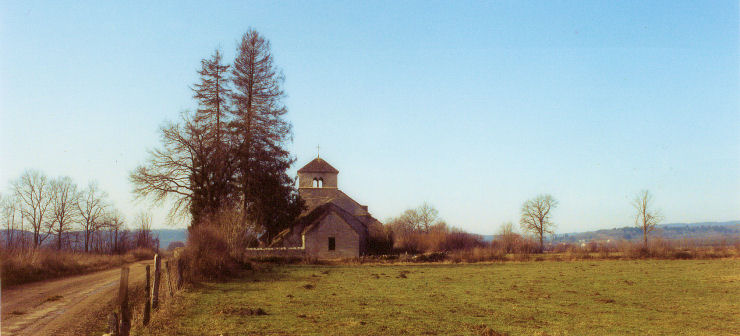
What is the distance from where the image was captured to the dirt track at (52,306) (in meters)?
11.5

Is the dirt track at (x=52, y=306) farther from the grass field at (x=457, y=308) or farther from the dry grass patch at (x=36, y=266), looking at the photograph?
the grass field at (x=457, y=308)

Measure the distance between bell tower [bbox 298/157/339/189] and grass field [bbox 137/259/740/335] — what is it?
41.7 metres

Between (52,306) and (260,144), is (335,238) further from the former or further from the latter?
(52,306)

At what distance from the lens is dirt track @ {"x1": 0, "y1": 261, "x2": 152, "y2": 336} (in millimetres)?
11523

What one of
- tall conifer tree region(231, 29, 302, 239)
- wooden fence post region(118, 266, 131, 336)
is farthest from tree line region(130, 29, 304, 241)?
wooden fence post region(118, 266, 131, 336)

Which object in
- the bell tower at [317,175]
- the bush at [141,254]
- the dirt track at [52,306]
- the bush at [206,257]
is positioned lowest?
the bush at [141,254]

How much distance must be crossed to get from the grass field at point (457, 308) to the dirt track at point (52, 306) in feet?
6.78

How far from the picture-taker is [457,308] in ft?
49.5

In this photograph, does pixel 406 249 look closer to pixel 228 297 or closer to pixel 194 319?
pixel 228 297

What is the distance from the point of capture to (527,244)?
5212 centimetres

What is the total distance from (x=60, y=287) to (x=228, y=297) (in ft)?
25.9

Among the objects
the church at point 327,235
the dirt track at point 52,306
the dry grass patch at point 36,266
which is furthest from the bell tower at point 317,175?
the dirt track at point 52,306

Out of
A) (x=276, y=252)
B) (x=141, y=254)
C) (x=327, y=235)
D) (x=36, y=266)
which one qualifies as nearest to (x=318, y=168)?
(x=327, y=235)

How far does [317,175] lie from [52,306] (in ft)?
166
